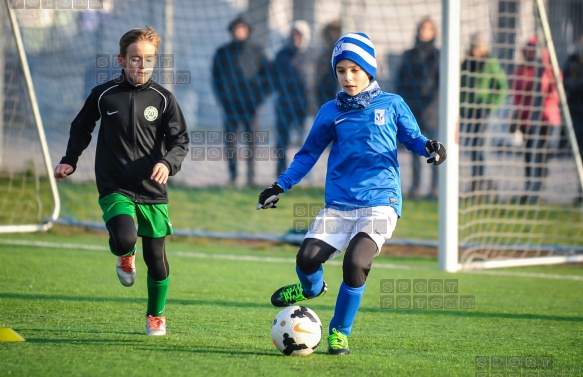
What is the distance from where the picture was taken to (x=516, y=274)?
912cm

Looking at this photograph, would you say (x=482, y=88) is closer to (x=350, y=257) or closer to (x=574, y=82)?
(x=574, y=82)

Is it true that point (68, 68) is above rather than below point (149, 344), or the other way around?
above

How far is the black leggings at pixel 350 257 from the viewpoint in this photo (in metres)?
4.74

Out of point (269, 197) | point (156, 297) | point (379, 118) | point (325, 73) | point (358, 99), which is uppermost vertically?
point (325, 73)

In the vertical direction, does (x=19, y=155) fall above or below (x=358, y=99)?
below

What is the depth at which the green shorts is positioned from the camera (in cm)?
516

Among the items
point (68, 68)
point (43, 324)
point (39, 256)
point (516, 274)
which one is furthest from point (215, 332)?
point (68, 68)

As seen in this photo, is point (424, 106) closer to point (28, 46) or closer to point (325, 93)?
point (325, 93)

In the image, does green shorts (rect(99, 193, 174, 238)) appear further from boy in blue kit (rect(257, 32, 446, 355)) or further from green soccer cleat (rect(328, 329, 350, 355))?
green soccer cleat (rect(328, 329, 350, 355))

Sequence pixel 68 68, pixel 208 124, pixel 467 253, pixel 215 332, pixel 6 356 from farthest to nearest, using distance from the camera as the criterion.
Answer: pixel 208 124
pixel 68 68
pixel 467 253
pixel 215 332
pixel 6 356

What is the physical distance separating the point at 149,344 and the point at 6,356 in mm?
795

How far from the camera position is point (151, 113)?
529 cm

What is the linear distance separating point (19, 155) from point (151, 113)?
347 inches

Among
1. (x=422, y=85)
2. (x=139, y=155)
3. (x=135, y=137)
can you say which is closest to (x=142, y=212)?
(x=139, y=155)
